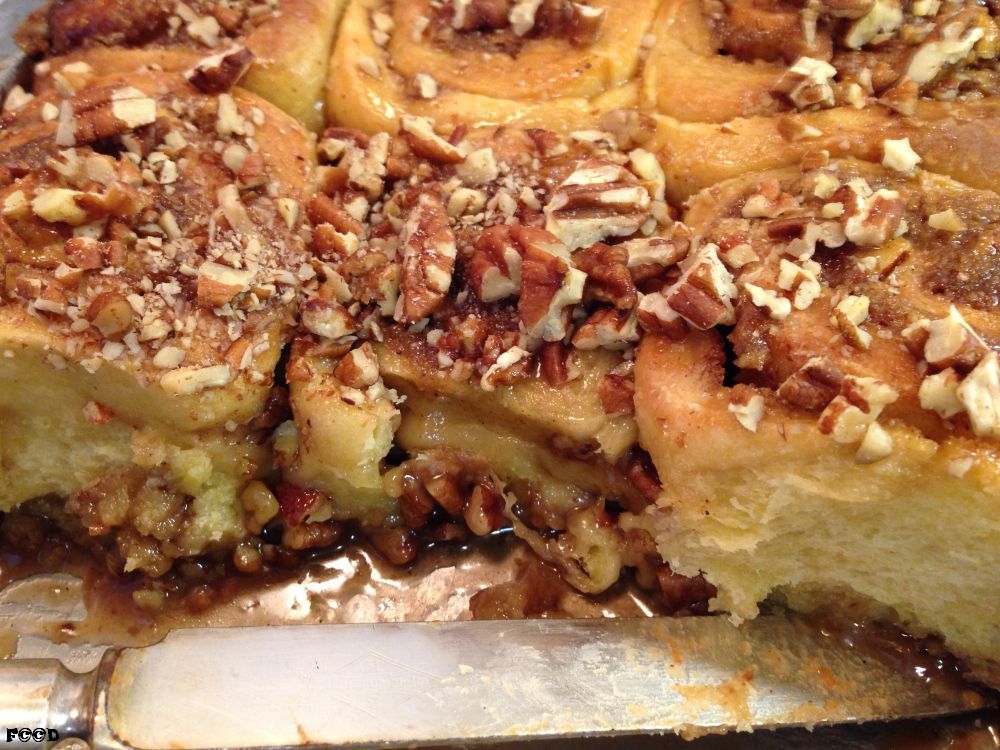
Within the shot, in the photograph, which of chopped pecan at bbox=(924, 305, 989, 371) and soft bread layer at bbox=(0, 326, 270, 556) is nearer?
chopped pecan at bbox=(924, 305, 989, 371)

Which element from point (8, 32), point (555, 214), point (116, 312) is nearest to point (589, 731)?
point (555, 214)

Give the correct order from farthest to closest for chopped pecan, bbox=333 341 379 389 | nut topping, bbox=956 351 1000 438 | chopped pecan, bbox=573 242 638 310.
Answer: chopped pecan, bbox=333 341 379 389 → chopped pecan, bbox=573 242 638 310 → nut topping, bbox=956 351 1000 438

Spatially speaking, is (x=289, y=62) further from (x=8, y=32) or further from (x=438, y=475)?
(x=438, y=475)

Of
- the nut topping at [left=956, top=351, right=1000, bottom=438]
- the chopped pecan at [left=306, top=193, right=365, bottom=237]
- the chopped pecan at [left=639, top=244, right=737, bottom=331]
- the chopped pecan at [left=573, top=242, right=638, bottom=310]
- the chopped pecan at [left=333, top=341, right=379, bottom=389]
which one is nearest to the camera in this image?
the nut topping at [left=956, top=351, right=1000, bottom=438]

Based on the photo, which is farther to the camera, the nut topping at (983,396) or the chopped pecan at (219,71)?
the chopped pecan at (219,71)

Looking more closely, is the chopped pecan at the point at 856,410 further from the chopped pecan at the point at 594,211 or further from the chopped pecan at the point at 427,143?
the chopped pecan at the point at 427,143

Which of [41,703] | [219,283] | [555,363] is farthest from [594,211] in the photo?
[41,703]

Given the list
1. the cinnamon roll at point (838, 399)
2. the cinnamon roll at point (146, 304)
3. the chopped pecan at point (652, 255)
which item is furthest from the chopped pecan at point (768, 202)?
the cinnamon roll at point (146, 304)

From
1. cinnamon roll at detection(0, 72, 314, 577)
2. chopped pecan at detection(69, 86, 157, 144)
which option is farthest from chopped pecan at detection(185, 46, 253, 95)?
chopped pecan at detection(69, 86, 157, 144)

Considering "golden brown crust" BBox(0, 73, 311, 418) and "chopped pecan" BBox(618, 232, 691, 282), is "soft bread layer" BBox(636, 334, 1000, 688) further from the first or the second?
"golden brown crust" BBox(0, 73, 311, 418)
